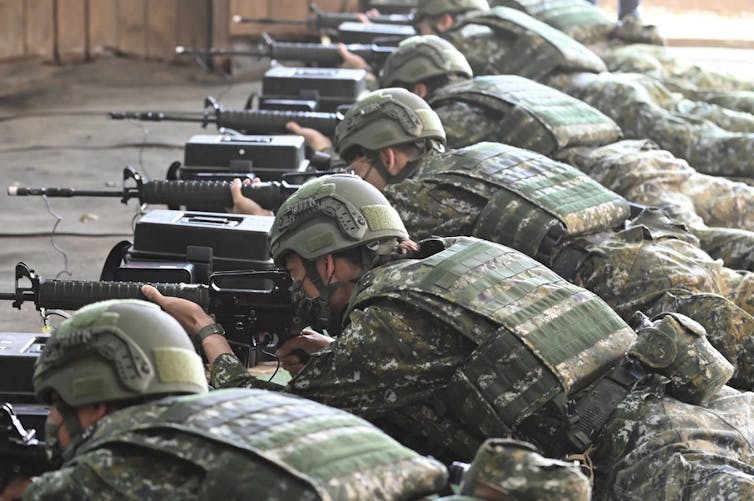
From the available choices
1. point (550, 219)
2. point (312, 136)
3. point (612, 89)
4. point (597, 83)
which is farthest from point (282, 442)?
point (597, 83)

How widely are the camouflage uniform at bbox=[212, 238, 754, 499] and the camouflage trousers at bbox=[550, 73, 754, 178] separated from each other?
160 inches

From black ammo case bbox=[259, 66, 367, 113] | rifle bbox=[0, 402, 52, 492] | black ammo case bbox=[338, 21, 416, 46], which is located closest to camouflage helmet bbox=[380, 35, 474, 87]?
black ammo case bbox=[259, 66, 367, 113]

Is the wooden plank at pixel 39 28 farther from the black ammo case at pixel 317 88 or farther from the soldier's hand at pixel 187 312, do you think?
the soldier's hand at pixel 187 312

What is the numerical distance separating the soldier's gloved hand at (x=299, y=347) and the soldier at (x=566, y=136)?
2610mm

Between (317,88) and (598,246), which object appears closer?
(598,246)

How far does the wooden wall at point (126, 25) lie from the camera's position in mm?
11750

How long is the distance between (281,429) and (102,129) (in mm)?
7676

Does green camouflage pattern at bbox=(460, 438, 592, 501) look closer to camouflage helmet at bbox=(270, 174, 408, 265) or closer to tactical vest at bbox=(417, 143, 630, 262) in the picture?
camouflage helmet at bbox=(270, 174, 408, 265)

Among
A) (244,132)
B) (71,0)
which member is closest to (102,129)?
(71,0)

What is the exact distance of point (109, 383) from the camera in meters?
3.16

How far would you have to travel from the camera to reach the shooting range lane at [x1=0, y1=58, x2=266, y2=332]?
287 inches

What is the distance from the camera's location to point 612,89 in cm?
840

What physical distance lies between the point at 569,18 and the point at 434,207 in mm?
5417

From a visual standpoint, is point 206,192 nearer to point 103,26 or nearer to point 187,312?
point 187,312
